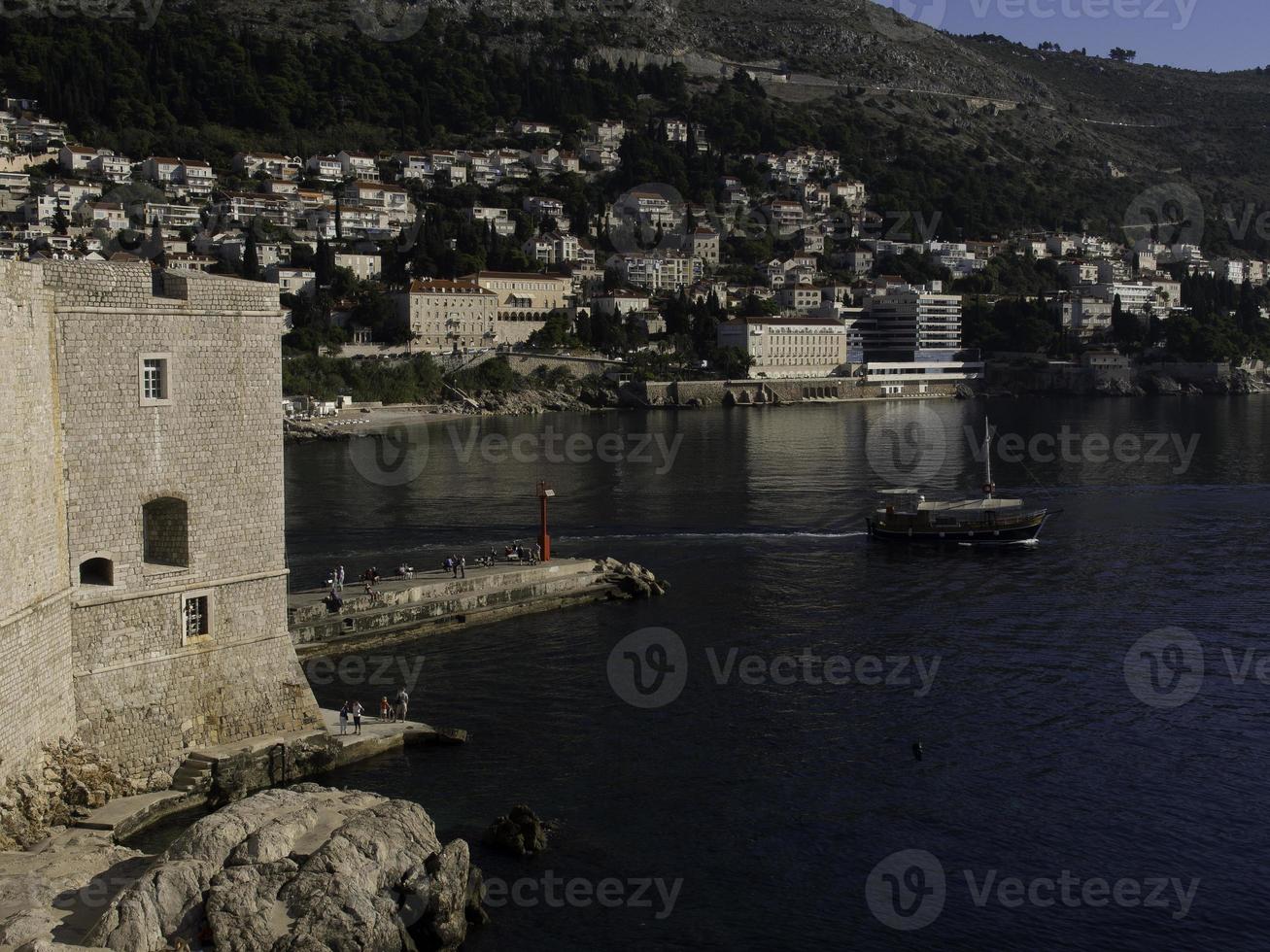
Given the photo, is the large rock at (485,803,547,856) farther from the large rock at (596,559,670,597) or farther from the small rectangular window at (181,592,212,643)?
the large rock at (596,559,670,597)

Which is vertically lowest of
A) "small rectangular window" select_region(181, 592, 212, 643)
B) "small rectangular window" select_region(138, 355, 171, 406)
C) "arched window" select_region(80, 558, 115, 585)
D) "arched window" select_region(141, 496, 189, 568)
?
"small rectangular window" select_region(181, 592, 212, 643)

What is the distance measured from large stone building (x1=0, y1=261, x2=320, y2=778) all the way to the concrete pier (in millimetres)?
6496

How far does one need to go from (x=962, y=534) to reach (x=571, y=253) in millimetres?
78618

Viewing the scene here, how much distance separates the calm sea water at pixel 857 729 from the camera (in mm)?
14352

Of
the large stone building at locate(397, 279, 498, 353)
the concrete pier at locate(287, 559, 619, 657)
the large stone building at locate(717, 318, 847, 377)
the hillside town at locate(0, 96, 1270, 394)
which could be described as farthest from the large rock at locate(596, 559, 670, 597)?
the large stone building at locate(717, 318, 847, 377)

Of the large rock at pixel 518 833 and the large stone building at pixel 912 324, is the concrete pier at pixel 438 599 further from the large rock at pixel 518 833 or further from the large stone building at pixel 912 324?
the large stone building at pixel 912 324

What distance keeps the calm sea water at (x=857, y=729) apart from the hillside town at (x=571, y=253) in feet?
162

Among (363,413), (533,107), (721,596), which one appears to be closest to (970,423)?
(363,413)

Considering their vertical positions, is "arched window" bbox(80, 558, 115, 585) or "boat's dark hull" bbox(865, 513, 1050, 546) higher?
"arched window" bbox(80, 558, 115, 585)

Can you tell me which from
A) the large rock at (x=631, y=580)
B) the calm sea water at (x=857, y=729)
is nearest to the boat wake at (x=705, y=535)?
the calm sea water at (x=857, y=729)

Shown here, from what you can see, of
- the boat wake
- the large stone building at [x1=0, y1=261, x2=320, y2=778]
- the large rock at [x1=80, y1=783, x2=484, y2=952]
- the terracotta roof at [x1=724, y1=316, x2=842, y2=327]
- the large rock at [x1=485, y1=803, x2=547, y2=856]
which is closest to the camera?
the large rock at [x1=80, y1=783, x2=484, y2=952]

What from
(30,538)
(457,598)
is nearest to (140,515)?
(30,538)

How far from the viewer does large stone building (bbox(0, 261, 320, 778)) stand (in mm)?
13719

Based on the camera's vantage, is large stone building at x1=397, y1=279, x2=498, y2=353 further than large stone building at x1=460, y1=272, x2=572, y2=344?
No
